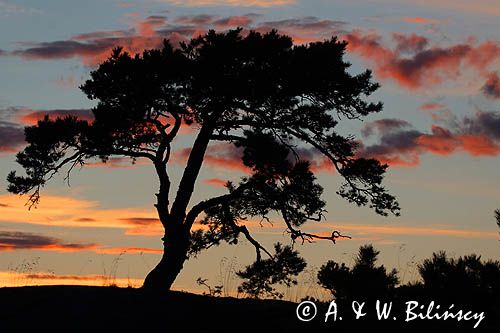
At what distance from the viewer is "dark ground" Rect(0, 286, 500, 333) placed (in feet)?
49.4

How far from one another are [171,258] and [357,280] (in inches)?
442

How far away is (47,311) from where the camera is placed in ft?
52.7

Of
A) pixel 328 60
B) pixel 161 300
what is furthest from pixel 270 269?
pixel 161 300

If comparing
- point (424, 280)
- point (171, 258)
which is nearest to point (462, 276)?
point (424, 280)

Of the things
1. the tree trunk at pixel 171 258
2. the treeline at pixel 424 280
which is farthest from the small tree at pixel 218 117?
the treeline at pixel 424 280

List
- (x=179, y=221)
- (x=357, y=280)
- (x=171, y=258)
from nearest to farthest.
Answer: (x=357, y=280) → (x=171, y=258) → (x=179, y=221)

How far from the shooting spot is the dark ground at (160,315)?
15051 mm

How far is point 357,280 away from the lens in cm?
1452

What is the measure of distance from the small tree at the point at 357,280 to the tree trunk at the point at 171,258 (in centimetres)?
1028

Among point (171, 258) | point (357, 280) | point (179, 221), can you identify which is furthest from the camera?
point (179, 221)

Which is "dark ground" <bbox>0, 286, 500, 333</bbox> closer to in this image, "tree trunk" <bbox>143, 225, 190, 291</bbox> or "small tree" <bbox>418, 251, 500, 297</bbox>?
"small tree" <bbox>418, 251, 500, 297</bbox>

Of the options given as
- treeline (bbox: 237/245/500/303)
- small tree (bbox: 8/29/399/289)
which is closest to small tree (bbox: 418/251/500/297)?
treeline (bbox: 237/245/500/303)

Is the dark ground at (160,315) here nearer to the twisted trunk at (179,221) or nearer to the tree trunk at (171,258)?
the tree trunk at (171,258)

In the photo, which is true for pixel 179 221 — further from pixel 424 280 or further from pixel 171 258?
pixel 424 280
